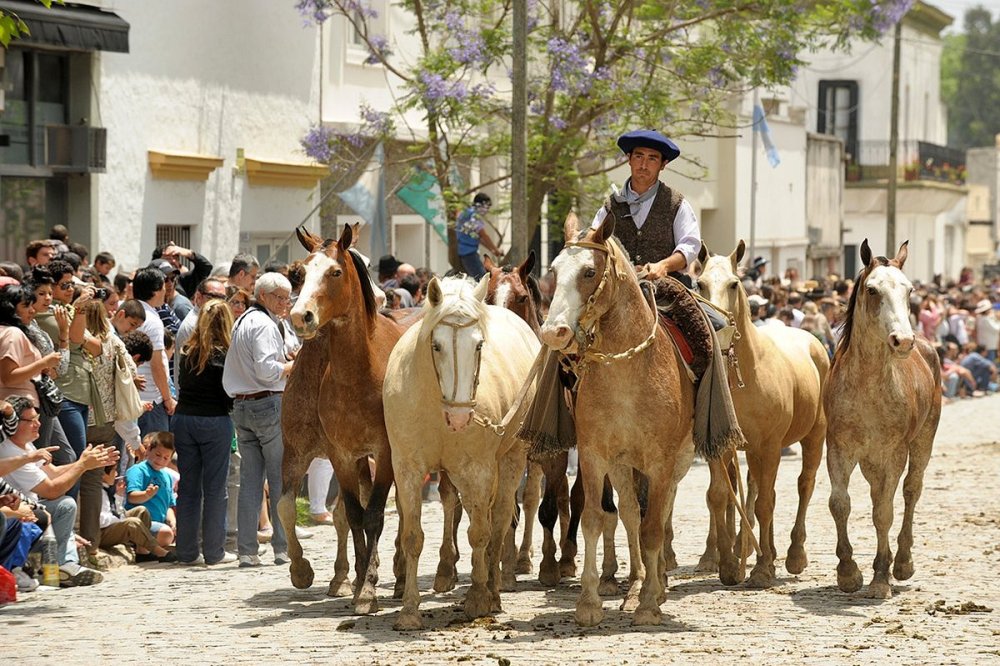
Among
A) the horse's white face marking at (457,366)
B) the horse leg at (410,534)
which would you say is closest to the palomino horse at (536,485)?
the horse leg at (410,534)

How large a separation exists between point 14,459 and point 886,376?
18.8 feet

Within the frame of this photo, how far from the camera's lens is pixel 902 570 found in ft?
39.2

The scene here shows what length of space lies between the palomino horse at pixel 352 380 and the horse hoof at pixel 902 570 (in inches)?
138

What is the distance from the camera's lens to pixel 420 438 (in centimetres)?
1055

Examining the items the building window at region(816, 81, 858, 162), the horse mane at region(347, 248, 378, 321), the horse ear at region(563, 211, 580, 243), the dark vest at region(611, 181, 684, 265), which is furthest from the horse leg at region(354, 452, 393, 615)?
the building window at region(816, 81, 858, 162)

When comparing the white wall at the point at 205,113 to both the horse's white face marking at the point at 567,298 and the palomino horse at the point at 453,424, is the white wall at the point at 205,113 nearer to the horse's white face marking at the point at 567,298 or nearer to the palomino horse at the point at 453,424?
the palomino horse at the point at 453,424

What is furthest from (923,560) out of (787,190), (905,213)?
(905,213)

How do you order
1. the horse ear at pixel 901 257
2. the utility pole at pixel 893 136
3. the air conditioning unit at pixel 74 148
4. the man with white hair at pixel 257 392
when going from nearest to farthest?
1. the horse ear at pixel 901 257
2. the man with white hair at pixel 257 392
3. the air conditioning unit at pixel 74 148
4. the utility pole at pixel 893 136

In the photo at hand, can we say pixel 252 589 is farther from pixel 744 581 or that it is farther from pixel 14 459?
pixel 744 581

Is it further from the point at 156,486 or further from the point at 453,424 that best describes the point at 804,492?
the point at 156,486

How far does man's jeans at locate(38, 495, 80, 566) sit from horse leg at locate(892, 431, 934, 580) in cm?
567

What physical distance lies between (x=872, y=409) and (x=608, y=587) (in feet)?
6.89

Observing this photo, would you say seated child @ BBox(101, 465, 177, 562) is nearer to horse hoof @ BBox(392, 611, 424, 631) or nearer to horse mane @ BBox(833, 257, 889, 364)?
horse hoof @ BBox(392, 611, 424, 631)

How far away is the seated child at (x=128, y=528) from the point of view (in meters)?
13.3
